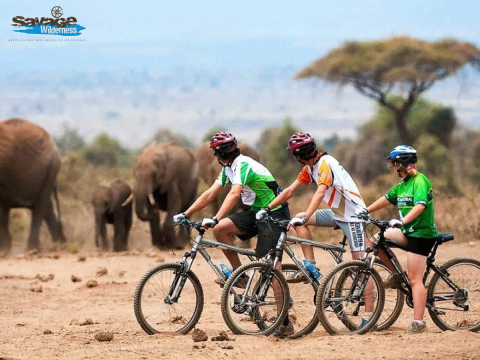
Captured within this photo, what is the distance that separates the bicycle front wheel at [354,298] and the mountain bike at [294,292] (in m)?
0.08

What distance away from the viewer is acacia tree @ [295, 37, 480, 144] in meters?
44.8

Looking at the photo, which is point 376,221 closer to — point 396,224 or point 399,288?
point 396,224

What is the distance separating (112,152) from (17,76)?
388 feet

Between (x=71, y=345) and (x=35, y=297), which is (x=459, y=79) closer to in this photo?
(x=35, y=297)

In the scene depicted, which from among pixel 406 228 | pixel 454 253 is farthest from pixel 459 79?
pixel 406 228

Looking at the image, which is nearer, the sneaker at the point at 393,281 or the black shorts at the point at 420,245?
the black shorts at the point at 420,245

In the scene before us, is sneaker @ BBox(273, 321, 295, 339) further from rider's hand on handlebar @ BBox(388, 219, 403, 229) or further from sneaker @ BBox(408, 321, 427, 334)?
rider's hand on handlebar @ BBox(388, 219, 403, 229)

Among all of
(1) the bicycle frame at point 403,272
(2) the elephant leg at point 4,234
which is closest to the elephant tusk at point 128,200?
(2) the elephant leg at point 4,234

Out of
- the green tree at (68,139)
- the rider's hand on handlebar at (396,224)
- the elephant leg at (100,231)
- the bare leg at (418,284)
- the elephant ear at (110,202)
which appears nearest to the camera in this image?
the rider's hand on handlebar at (396,224)

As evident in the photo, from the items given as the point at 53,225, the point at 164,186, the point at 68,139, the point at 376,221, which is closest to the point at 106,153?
the point at 68,139

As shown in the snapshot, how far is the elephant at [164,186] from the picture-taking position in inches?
931

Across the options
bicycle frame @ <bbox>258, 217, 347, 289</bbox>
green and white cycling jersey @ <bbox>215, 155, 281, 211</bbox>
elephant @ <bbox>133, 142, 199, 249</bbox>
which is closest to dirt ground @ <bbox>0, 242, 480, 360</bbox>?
bicycle frame @ <bbox>258, 217, 347, 289</bbox>

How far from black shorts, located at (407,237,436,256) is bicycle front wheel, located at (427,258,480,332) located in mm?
416

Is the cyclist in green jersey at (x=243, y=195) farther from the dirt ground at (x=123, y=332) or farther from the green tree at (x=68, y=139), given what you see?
the green tree at (x=68, y=139)
